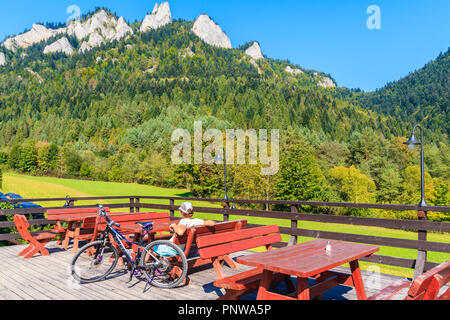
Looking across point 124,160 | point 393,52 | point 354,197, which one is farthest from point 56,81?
point 393,52

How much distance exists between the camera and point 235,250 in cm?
469

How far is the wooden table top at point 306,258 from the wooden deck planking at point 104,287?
0.90 m

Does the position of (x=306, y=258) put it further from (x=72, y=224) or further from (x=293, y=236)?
(x=72, y=224)

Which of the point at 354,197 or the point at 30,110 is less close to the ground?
the point at 30,110

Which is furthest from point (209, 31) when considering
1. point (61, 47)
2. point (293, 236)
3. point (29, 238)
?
point (293, 236)

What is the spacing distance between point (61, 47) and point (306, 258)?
20450 centimetres

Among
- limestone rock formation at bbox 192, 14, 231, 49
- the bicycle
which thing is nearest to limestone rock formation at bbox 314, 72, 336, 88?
limestone rock formation at bbox 192, 14, 231, 49

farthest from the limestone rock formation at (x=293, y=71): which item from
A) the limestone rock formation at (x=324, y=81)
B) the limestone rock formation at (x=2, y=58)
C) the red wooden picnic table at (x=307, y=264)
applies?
the red wooden picnic table at (x=307, y=264)

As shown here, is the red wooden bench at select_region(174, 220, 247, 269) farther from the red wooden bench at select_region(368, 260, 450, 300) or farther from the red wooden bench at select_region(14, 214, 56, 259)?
the red wooden bench at select_region(14, 214, 56, 259)

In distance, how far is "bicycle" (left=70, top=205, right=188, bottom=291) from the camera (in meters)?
4.87

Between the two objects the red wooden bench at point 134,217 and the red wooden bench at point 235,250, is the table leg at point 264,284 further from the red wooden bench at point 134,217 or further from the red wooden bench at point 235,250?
the red wooden bench at point 134,217
